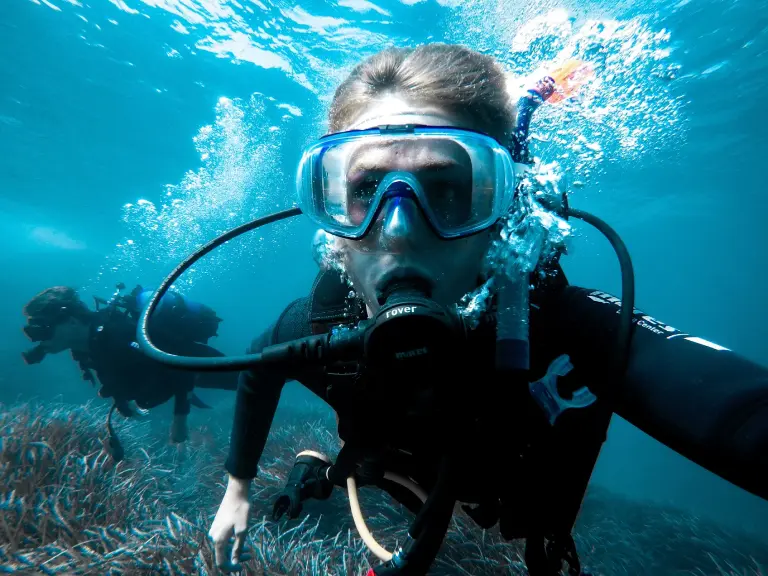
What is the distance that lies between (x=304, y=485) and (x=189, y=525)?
307 centimetres

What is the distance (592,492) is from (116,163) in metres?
28.9

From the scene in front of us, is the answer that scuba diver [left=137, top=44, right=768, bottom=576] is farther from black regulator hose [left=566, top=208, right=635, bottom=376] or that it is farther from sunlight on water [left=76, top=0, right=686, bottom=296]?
sunlight on water [left=76, top=0, right=686, bottom=296]

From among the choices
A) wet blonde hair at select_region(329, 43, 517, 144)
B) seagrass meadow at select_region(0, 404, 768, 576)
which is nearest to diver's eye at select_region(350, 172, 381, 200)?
wet blonde hair at select_region(329, 43, 517, 144)

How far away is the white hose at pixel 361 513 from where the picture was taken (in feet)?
7.02

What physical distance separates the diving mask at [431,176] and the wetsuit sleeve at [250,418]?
4.29ft

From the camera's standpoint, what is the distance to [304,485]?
2.84 m

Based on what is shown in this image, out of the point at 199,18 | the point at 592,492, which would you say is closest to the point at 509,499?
the point at 592,492

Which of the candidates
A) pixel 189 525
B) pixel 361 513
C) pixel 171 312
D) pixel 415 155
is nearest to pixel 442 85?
pixel 415 155

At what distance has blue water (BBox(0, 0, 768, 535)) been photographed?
11492 mm

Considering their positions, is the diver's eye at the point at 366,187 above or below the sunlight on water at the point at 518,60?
below

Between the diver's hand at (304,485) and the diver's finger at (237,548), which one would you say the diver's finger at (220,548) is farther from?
the diver's hand at (304,485)

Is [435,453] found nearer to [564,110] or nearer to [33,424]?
[33,424]

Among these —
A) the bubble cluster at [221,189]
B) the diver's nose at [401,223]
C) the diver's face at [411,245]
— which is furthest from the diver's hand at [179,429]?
the diver's nose at [401,223]

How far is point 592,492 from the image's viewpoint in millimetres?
11984
